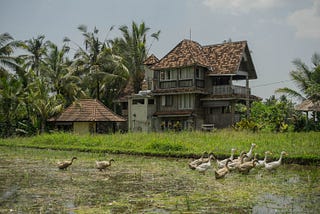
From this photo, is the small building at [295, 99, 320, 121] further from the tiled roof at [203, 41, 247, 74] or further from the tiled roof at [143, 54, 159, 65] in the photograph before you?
the tiled roof at [143, 54, 159, 65]

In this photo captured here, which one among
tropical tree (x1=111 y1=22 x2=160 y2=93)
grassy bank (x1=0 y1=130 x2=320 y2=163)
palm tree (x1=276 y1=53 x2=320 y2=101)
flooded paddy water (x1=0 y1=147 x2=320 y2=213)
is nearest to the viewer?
flooded paddy water (x1=0 y1=147 x2=320 y2=213)

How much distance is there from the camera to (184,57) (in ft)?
117

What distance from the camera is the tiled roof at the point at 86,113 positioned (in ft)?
105

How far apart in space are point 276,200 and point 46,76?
30.6m

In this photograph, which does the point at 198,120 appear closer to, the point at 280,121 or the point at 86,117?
the point at 280,121

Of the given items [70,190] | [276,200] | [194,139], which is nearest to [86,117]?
[194,139]

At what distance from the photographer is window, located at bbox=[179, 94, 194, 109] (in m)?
34.9

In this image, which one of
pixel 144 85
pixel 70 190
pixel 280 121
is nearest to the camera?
pixel 70 190

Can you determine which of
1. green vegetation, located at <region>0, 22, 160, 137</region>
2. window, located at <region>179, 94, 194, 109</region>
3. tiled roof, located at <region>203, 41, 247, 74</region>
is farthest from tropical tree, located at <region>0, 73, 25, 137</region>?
tiled roof, located at <region>203, 41, 247, 74</region>

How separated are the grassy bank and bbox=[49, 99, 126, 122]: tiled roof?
17.0 ft

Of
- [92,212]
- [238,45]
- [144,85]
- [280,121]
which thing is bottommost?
[92,212]

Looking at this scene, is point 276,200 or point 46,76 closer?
point 276,200

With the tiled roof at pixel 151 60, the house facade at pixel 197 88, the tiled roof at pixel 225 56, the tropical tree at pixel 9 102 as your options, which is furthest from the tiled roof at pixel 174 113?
the tropical tree at pixel 9 102

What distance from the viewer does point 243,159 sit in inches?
561
